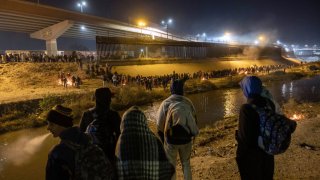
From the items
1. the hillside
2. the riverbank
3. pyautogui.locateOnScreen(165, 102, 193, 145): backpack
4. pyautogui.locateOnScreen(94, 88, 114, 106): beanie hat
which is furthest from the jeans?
the hillside

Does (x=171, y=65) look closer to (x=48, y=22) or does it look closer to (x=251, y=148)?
(x=48, y=22)

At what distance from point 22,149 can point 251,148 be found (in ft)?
40.8

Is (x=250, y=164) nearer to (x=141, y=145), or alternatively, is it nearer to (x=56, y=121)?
(x=141, y=145)

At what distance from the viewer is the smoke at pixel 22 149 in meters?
12.4

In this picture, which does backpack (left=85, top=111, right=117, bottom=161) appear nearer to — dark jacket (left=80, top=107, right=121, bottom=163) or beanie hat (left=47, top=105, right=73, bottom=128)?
dark jacket (left=80, top=107, right=121, bottom=163)

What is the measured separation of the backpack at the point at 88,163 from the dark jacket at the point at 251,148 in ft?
5.82

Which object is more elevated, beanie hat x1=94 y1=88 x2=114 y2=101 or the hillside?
beanie hat x1=94 y1=88 x2=114 y2=101

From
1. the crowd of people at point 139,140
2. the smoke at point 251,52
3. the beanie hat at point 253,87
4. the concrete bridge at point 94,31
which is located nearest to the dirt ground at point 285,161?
the crowd of people at point 139,140

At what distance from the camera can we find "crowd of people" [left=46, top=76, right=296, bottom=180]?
2715mm

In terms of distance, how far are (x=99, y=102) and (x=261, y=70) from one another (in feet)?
166

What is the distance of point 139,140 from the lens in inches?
116

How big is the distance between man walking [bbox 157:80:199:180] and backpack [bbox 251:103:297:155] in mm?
1209

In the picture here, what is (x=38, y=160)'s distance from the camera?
39.6 feet

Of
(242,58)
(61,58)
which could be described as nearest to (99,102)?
(61,58)
